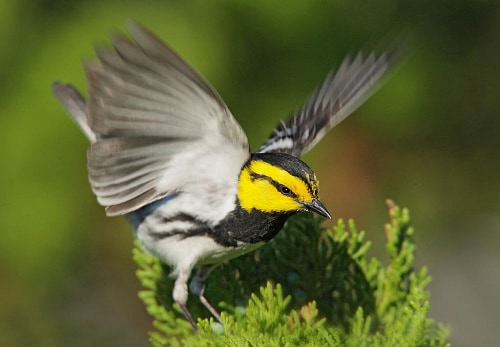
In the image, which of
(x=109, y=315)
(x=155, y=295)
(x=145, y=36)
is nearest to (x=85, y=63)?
(x=145, y=36)

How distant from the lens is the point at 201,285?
261 cm

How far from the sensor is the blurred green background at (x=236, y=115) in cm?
321

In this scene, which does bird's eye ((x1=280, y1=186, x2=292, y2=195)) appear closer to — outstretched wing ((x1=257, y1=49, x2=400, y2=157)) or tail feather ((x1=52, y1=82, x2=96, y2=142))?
outstretched wing ((x1=257, y1=49, x2=400, y2=157))

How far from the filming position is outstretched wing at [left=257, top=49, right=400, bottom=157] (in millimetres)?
2828

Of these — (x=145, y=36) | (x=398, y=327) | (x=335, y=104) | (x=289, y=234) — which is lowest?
(x=398, y=327)

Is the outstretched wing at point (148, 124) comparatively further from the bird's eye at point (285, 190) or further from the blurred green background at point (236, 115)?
the blurred green background at point (236, 115)

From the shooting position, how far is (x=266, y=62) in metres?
3.26

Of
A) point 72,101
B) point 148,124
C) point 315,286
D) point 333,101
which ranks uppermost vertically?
point 72,101

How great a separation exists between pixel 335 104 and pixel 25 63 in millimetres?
1012

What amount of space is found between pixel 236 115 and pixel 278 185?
66 cm

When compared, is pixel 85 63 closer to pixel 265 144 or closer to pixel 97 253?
pixel 265 144

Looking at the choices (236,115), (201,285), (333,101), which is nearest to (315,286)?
(201,285)

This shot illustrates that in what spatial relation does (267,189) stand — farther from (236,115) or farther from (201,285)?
(236,115)

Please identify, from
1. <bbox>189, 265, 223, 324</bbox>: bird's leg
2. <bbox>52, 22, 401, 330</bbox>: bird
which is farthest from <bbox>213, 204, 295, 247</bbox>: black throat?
<bbox>189, 265, 223, 324</bbox>: bird's leg
